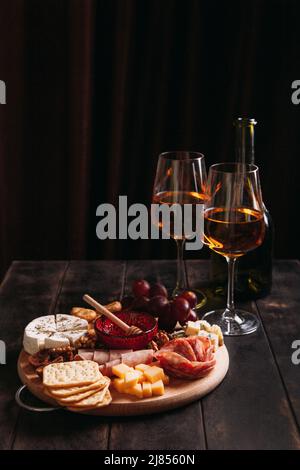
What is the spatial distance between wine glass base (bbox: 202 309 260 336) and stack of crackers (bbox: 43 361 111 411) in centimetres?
37

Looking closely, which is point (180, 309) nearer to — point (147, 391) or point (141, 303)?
point (141, 303)

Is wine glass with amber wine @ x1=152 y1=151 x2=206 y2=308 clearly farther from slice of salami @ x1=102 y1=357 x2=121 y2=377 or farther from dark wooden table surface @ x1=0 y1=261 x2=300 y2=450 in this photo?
slice of salami @ x1=102 y1=357 x2=121 y2=377

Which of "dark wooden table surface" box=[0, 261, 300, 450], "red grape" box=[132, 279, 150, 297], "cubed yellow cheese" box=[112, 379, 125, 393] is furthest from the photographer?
"red grape" box=[132, 279, 150, 297]

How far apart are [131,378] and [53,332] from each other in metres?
0.23

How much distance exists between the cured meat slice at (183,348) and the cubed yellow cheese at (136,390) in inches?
4.6

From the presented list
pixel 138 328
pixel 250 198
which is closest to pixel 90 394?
pixel 138 328

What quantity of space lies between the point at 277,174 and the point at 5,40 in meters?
1.07

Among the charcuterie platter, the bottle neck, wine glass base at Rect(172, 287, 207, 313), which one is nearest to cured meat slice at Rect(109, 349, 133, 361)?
the charcuterie platter

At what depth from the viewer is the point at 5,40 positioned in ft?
7.86

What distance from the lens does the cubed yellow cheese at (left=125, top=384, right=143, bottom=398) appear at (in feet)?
3.99

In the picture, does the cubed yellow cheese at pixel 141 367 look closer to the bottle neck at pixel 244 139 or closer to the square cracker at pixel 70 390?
the square cracker at pixel 70 390

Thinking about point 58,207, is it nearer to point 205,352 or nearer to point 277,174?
point 277,174

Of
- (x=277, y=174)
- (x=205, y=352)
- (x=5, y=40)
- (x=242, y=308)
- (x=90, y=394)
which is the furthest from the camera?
(x=277, y=174)

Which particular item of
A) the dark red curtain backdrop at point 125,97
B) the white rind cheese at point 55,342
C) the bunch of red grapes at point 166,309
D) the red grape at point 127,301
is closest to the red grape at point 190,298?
the bunch of red grapes at point 166,309
